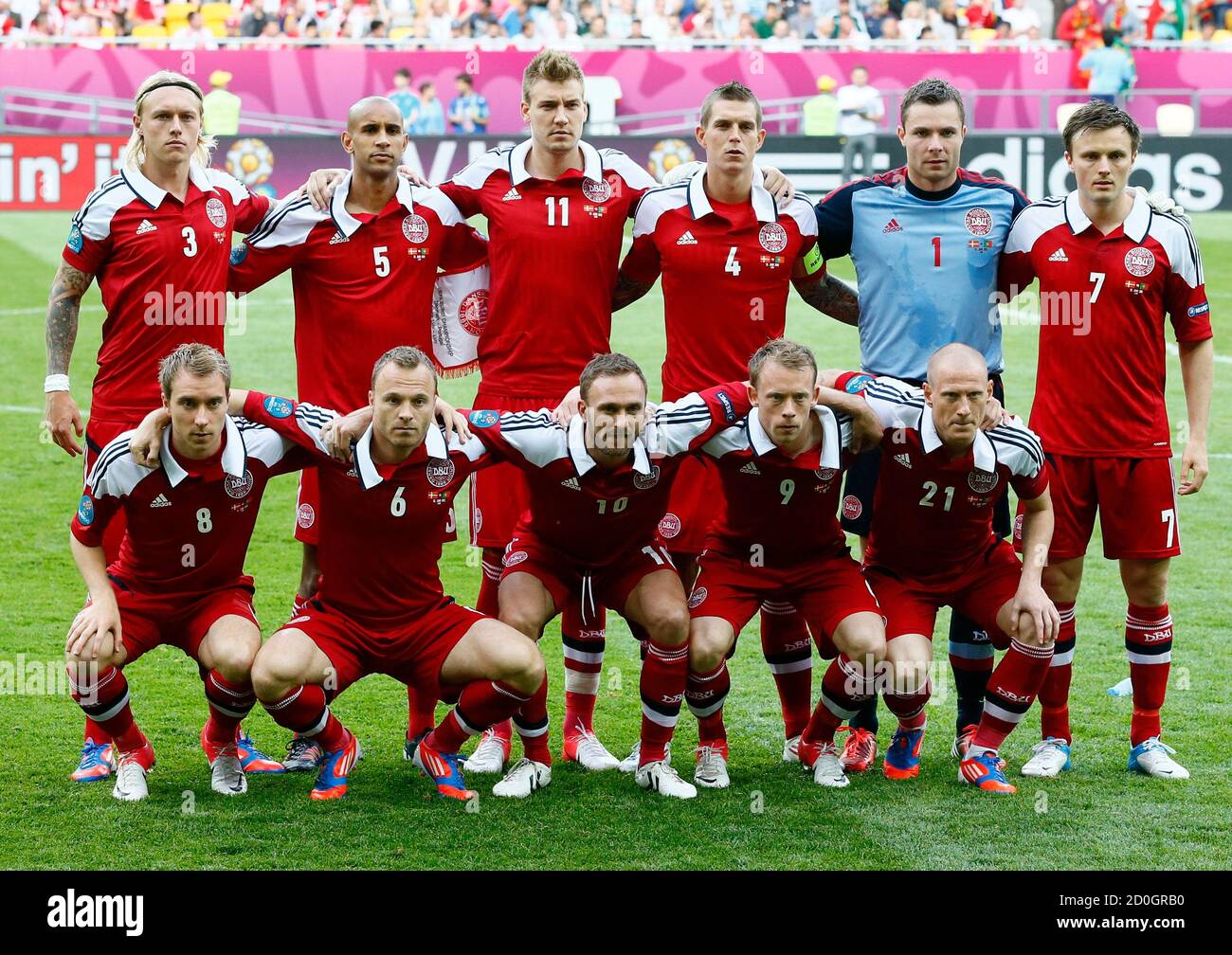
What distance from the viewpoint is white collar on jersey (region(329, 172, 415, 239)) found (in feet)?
18.3

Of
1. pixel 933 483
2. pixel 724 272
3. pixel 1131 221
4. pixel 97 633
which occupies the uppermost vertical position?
pixel 1131 221

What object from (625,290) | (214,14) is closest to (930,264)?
(625,290)

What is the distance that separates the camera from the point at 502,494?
5715mm

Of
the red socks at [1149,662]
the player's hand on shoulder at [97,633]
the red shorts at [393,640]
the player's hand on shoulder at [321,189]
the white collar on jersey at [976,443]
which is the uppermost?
the player's hand on shoulder at [321,189]

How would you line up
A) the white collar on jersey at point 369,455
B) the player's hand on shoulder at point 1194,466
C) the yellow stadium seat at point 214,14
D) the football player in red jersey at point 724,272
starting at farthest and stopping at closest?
1. the yellow stadium seat at point 214,14
2. the football player in red jersey at point 724,272
3. the player's hand on shoulder at point 1194,466
4. the white collar on jersey at point 369,455

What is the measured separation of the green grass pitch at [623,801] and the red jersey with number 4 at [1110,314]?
98 millimetres

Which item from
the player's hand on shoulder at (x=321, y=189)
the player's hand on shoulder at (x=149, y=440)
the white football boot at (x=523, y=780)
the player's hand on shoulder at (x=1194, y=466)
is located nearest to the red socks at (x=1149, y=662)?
the player's hand on shoulder at (x=1194, y=466)

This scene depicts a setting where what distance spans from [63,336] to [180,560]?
3.34ft

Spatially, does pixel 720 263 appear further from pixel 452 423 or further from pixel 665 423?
pixel 452 423

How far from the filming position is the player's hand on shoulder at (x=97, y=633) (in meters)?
4.89

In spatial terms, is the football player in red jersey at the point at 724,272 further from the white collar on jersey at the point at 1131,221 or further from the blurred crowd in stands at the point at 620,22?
the blurred crowd in stands at the point at 620,22

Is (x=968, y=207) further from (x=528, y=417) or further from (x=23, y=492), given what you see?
(x=23, y=492)

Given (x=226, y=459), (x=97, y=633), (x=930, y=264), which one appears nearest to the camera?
(x=97, y=633)

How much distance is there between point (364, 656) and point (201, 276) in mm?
1474
